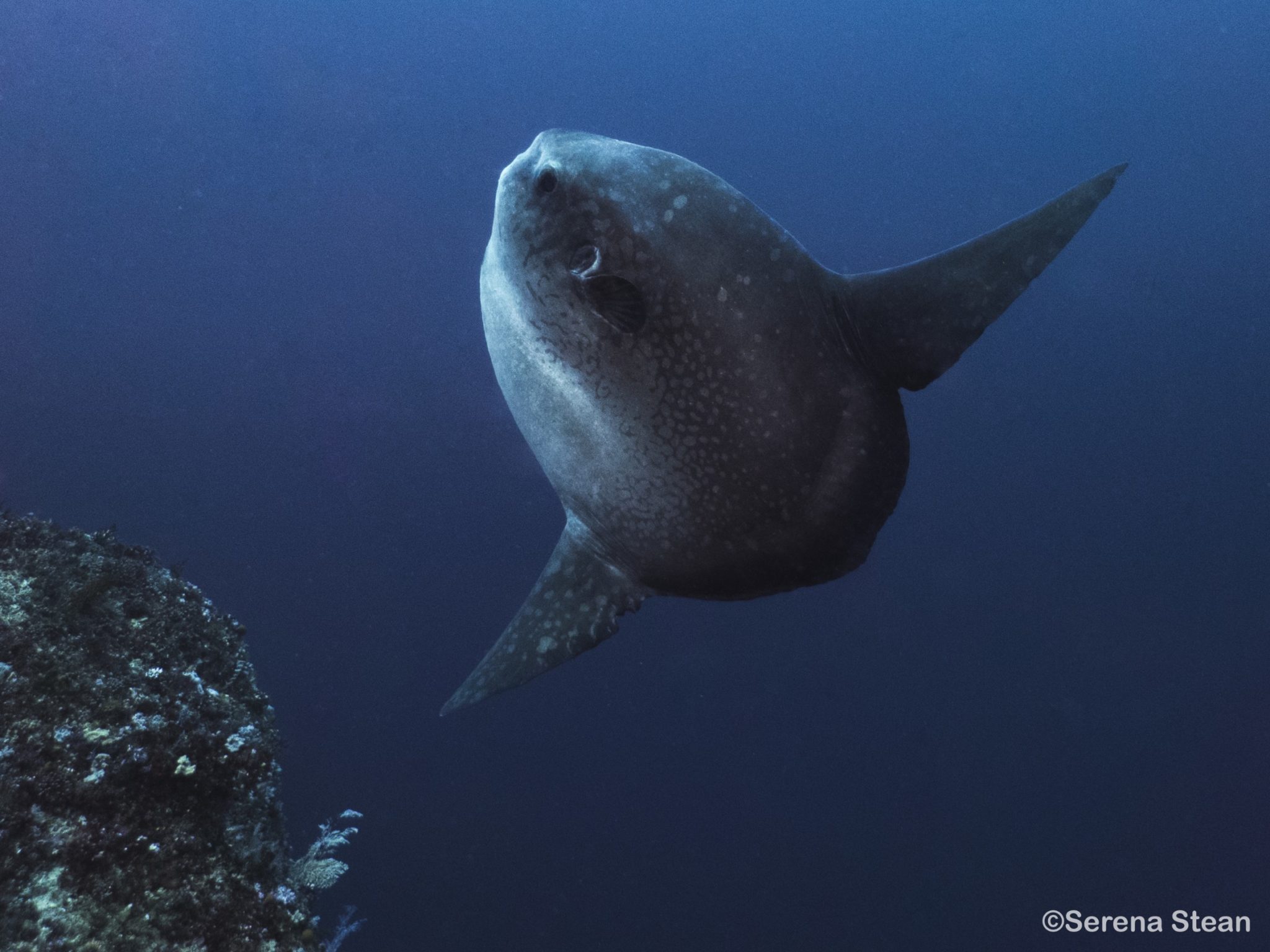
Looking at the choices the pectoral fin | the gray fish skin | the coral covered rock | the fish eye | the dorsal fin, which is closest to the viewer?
the coral covered rock

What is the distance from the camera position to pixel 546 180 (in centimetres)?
Result: 233

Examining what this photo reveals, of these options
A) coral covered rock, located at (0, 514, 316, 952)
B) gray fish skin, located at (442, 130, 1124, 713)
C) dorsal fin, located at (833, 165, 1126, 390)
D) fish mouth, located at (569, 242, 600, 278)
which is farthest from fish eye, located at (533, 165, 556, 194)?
coral covered rock, located at (0, 514, 316, 952)

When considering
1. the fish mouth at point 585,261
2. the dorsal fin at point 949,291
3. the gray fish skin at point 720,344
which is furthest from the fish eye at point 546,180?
the dorsal fin at point 949,291

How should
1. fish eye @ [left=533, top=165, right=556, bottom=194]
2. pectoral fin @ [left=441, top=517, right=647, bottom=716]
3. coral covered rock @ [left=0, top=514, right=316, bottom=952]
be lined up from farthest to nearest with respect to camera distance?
1. pectoral fin @ [left=441, top=517, right=647, bottom=716]
2. fish eye @ [left=533, top=165, right=556, bottom=194]
3. coral covered rock @ [left=0, top=514, right=316, bottom=952]

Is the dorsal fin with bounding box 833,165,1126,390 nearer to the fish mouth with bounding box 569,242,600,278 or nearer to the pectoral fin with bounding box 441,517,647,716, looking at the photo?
the fish mouth with bounding box 569,242,600,278

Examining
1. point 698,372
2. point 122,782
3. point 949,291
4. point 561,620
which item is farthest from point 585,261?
point 122,782

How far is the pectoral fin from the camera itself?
8.63 ft

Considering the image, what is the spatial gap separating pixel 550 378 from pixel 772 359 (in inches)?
29.2

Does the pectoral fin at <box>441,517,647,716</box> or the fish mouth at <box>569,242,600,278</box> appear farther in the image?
the pectoral fin at <box>441,517,647,716</box>

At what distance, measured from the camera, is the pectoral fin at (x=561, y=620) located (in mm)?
2629

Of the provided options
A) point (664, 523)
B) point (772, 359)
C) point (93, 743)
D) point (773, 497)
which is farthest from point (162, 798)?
point (772, 359)

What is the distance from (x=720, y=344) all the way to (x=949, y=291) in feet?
2.20

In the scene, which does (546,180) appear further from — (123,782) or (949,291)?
(123,782)

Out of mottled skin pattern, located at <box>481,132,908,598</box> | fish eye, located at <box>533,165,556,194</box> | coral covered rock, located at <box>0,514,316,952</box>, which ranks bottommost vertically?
coral covered rock, located at <box>0,514,316,952</box>
